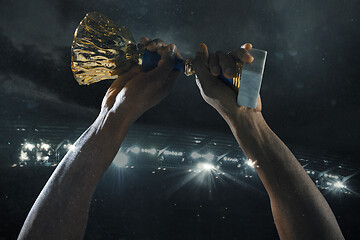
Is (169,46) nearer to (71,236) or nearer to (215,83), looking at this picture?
(215,83)

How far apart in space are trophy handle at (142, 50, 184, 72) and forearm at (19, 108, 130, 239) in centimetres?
43

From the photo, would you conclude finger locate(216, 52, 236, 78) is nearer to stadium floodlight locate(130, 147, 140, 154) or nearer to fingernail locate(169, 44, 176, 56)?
fingernail locate(169, 44, 176, 56)

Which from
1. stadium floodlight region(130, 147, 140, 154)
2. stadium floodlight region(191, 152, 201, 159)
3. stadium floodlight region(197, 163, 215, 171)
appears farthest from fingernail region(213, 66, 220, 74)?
stadium floodlight region(197, 163, 215, 171)

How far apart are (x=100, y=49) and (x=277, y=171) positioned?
1327 millimetres

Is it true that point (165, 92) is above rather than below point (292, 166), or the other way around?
above

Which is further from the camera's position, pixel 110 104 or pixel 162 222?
pixel 162 222

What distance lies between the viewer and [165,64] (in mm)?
1391

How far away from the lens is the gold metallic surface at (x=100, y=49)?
1562mm

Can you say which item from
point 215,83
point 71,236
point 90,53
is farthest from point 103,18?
point 71,236

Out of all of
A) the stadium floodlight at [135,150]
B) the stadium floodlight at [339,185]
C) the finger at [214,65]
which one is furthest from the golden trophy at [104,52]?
the stadium floodlight at [339,185]

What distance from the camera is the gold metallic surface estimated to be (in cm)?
156

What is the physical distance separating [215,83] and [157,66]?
365 millimetres

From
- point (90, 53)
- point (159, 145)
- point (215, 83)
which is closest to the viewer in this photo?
point (215, 83)

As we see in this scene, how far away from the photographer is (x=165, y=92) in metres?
1.45
